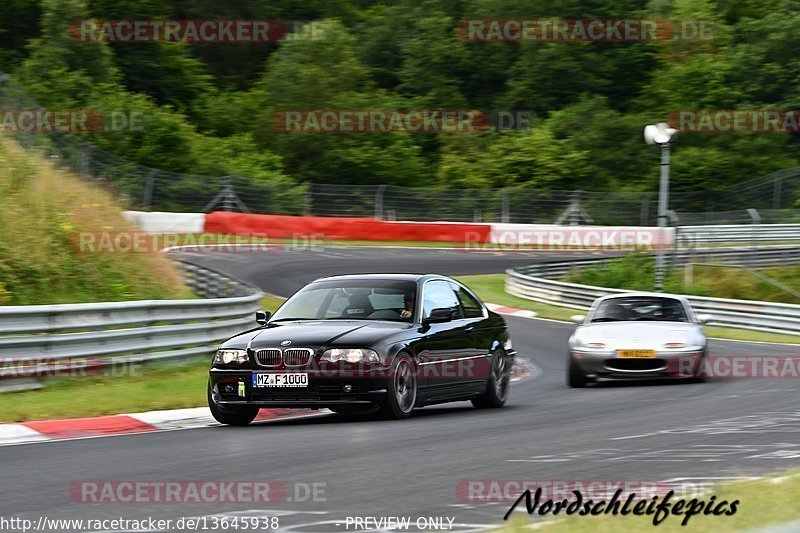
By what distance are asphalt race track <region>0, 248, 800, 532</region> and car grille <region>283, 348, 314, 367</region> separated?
0.56 m

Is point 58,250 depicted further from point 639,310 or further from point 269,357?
point 639,310

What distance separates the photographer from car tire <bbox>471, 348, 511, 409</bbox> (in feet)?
40.8

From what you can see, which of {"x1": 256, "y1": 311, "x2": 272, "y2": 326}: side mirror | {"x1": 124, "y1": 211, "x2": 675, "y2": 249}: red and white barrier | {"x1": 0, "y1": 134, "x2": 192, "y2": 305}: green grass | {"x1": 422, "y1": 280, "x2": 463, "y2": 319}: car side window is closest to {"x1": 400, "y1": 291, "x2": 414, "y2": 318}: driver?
{"x1": 422, "y1": 280, "x2": 463, "y2": 319}: car side window

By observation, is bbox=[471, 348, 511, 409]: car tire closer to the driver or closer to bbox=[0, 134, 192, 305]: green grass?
the driver

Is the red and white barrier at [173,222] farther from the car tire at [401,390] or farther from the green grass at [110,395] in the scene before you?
the car tire at [401,390]

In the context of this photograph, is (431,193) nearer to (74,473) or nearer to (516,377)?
(516,377)

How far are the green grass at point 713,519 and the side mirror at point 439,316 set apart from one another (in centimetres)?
537

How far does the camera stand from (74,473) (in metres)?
7.54

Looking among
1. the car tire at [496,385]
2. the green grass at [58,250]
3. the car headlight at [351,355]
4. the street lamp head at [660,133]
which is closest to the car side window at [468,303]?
the car tire at [496,385]

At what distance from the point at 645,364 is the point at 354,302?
468cm

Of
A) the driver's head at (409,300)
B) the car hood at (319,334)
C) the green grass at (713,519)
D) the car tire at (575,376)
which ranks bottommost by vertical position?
the car tire at (575,376)

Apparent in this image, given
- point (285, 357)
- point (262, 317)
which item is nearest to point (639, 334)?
point (262, 317)

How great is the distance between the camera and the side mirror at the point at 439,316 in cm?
1127

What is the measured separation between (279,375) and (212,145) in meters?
44.2
